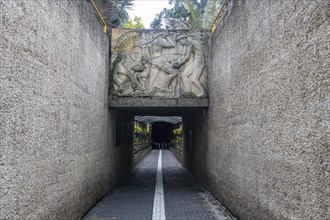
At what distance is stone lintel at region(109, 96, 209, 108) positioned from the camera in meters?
8.82

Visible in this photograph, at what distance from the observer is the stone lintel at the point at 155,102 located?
8.82m

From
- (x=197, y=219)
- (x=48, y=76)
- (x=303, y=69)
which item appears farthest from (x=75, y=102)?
(x=303, y=69)

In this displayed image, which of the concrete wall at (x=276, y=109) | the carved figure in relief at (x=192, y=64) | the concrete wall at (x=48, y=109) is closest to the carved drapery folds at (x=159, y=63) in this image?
the carved figure in relief at (x=192, y=64)

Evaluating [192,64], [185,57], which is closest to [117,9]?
[185,57]

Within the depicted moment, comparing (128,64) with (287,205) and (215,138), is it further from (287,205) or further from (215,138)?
(287,205)

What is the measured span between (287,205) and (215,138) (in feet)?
14.2

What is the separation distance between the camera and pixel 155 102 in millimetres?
8938

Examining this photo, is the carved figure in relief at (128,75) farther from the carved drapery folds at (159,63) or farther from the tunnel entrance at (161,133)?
the tunnel entrance at (161,133)

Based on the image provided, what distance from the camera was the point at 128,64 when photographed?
9.03 meters

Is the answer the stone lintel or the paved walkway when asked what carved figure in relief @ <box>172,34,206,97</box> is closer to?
the stone lintel

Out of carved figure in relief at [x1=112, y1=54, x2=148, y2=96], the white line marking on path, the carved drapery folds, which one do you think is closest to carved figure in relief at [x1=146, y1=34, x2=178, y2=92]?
the carved drapery folds

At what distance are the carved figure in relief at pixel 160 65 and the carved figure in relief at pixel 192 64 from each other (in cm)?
24

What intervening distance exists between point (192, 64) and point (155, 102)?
163 centimetres

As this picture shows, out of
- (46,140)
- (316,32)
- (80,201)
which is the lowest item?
(80,201)
